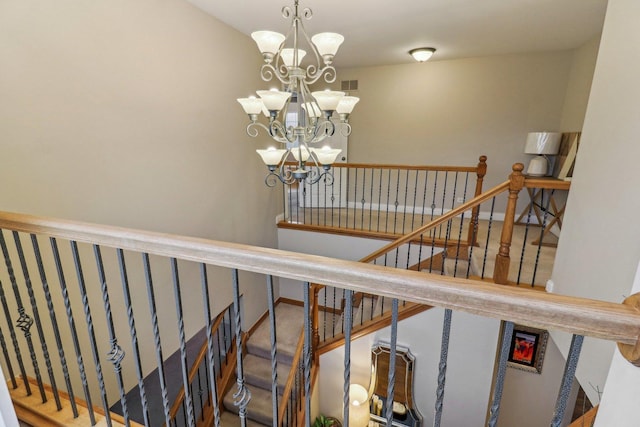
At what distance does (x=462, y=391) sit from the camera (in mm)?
3033

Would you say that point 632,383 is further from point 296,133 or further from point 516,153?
point 516,153

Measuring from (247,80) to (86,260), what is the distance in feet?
9.03

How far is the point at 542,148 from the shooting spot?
4.03 metres

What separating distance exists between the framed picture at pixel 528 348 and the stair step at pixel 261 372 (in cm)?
281

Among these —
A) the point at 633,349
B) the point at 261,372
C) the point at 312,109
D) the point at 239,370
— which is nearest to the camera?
the point at 633,349

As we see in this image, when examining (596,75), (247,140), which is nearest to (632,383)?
(596,75)

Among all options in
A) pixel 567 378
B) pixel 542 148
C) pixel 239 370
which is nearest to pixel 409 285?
pixel 567 378

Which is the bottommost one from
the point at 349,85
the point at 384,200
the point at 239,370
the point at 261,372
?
the point at 261,372

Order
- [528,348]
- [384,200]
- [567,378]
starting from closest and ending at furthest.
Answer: [567,378], [528,348], [384,200]

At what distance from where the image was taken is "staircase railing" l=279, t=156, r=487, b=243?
458 centimetres

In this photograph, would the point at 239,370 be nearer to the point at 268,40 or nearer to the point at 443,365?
the point at 443,365

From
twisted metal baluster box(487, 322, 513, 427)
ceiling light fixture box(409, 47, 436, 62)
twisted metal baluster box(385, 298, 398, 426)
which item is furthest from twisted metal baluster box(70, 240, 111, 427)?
ceiling light fixture box(409, 47, 436, 62)

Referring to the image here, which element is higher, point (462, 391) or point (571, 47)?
point (571, 47)

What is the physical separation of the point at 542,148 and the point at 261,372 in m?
4.91
